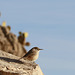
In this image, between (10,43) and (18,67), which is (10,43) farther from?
(18,67)

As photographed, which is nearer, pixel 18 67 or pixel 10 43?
pixel 18 67

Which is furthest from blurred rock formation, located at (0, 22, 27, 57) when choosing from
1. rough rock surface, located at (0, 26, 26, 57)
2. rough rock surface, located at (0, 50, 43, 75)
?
rough rock surface, located at (0, 50, 43, 75)

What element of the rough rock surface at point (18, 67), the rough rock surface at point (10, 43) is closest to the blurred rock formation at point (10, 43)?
the rough rock surface at point (10, 43)

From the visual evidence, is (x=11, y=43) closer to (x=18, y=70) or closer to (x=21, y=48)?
(x=21, y=48)

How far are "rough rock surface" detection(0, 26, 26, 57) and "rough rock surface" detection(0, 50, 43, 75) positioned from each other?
1795 cm

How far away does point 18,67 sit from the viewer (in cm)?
1055

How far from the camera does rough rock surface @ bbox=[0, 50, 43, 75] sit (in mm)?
9539

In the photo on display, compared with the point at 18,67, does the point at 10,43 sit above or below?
above

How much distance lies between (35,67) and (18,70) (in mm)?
986

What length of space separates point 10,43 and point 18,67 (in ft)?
68.4

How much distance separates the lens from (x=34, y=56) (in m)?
12.1

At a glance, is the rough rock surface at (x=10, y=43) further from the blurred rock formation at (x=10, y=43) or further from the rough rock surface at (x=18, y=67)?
the rough rock surface at (x=18, y=67)

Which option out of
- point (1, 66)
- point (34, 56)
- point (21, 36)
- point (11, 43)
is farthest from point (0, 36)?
point (1, 66)

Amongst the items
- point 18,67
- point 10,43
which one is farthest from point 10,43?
point 18,67
